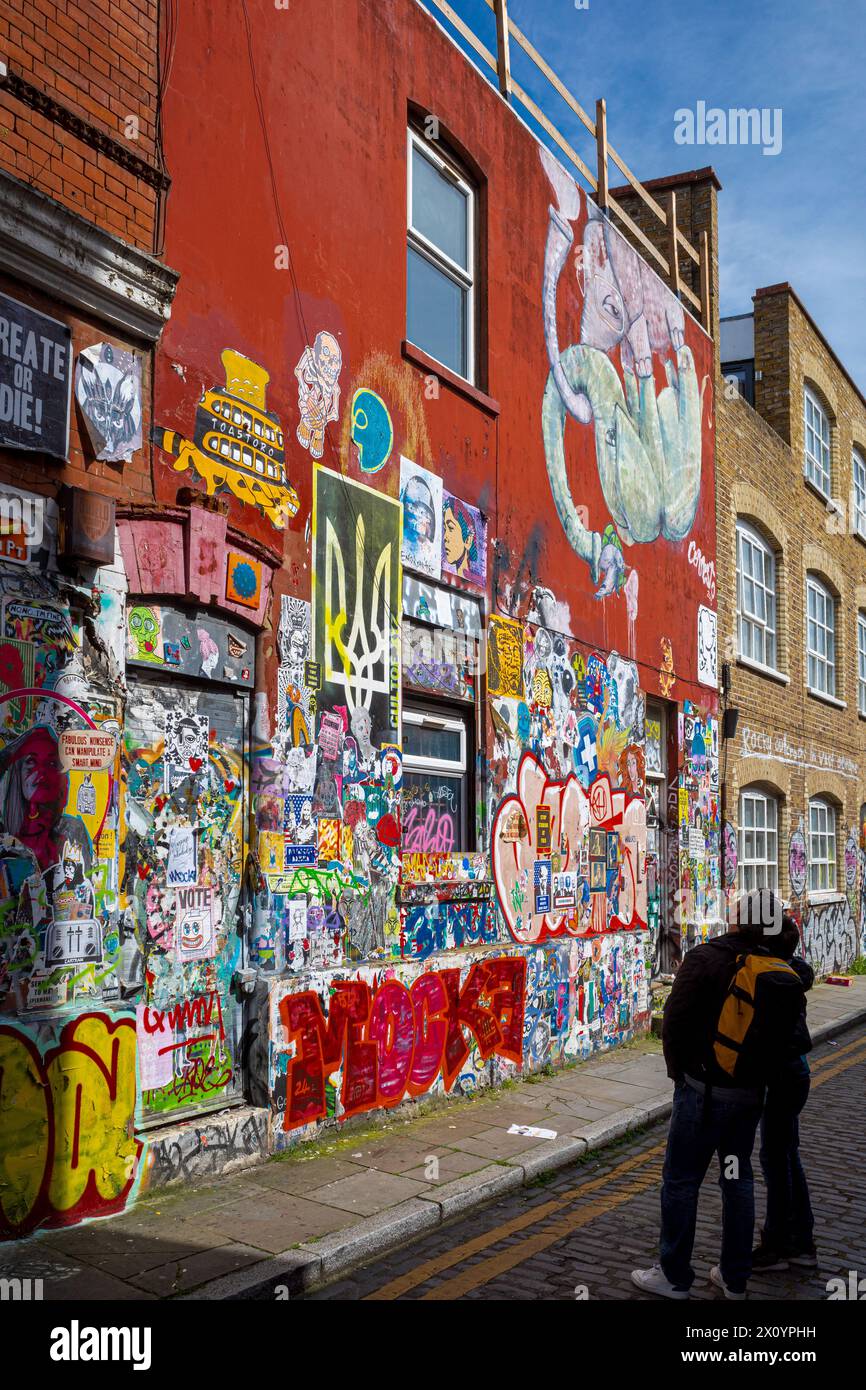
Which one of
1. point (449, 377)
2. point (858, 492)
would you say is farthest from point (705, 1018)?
point (858, 492)

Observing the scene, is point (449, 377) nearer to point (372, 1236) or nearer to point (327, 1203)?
point (327, 1203)

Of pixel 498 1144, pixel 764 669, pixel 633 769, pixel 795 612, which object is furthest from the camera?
pixel 795 612

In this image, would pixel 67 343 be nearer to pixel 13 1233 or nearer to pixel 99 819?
pixel 99 819

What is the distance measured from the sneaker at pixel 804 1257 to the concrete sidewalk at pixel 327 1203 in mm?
1638

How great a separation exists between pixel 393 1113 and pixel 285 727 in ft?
8.76

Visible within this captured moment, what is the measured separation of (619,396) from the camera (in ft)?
40.1

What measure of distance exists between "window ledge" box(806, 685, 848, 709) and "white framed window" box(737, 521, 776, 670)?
5.80 feet

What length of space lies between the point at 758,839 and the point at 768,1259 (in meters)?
11.7

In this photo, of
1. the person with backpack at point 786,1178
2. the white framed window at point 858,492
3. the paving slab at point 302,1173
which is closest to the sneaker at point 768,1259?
the person with backpack at point 786,1178

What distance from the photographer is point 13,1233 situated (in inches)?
191

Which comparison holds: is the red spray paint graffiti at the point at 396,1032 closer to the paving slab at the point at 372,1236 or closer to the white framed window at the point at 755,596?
the paving slab at the point at 372,1236

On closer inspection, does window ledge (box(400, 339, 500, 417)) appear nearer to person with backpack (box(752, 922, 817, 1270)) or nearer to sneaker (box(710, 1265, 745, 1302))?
person with backpack (box(752, 922, 817, 1270))

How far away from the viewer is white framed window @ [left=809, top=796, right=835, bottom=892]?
753 inches
